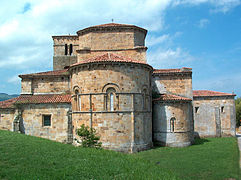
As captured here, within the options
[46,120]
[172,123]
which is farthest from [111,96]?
[46,120]

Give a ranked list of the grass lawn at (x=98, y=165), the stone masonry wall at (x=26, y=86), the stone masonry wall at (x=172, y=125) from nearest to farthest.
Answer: the grass lawn at (x=98, y=165) → the stone masonry wall at (x=172, y=125) → the stone masonry wall at (x=26, y=86)

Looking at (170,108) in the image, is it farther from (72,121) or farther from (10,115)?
(10,115)

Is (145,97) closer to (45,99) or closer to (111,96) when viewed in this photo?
(111,96)

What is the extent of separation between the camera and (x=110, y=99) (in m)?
15.0

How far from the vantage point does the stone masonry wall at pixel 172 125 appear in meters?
17.3

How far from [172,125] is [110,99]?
240 inches

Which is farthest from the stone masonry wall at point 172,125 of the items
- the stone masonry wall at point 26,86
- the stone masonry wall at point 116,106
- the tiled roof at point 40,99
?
the stone masonry wall at point 26,86

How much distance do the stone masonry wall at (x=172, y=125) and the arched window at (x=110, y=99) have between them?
4.87 meters

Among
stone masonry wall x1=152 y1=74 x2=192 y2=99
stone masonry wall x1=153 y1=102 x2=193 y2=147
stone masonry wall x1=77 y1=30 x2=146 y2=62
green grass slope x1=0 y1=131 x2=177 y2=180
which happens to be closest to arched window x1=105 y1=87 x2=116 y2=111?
green grass slope x1=0 y1=131 x2=177 y2=180

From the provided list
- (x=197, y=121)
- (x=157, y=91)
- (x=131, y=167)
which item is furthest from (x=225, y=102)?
(x=131, y=167)

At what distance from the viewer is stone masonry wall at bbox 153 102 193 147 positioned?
682 inches

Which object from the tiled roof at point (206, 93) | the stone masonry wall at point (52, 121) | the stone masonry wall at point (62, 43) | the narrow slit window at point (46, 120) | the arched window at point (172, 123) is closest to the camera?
the arched window at point (172, 123)

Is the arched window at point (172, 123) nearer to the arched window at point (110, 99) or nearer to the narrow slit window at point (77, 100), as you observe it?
the arched window at point (110, 99)

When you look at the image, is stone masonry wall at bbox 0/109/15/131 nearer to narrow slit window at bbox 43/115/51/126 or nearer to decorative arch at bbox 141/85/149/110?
narrow slit window at bbox 43/115/51/126
